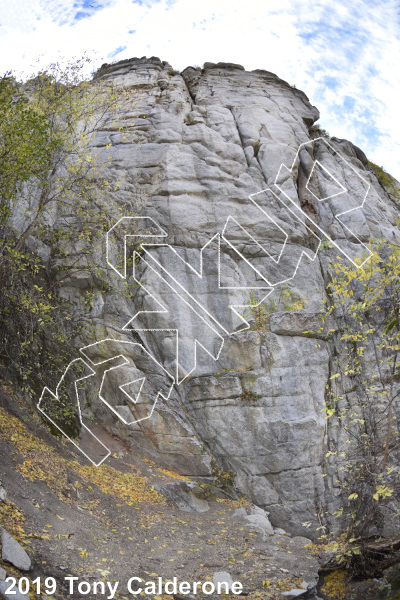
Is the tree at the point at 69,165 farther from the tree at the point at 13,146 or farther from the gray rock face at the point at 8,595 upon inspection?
the gray rock face at the point at 8,595

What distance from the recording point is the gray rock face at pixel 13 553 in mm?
6191

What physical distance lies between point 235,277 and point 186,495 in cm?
789

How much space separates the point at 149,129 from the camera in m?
21.3

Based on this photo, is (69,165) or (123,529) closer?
(123,529)

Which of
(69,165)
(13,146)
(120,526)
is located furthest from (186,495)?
(69,165)

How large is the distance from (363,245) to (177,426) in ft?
34.4

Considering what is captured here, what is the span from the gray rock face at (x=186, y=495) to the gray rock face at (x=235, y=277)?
0.07 meters

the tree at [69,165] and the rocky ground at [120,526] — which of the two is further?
the tree at [69,165]

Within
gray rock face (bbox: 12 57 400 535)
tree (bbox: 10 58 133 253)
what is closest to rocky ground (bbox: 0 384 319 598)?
gray rock face (bbox: 12 57 400 535)

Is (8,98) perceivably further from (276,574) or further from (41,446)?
(276,574)

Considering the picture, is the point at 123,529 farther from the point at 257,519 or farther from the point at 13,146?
the point at 13,146

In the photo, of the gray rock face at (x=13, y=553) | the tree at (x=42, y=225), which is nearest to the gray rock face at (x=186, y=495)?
the tree at (x=42, y=225)

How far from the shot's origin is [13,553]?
6.31 metres

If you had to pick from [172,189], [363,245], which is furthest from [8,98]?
[363,245]
